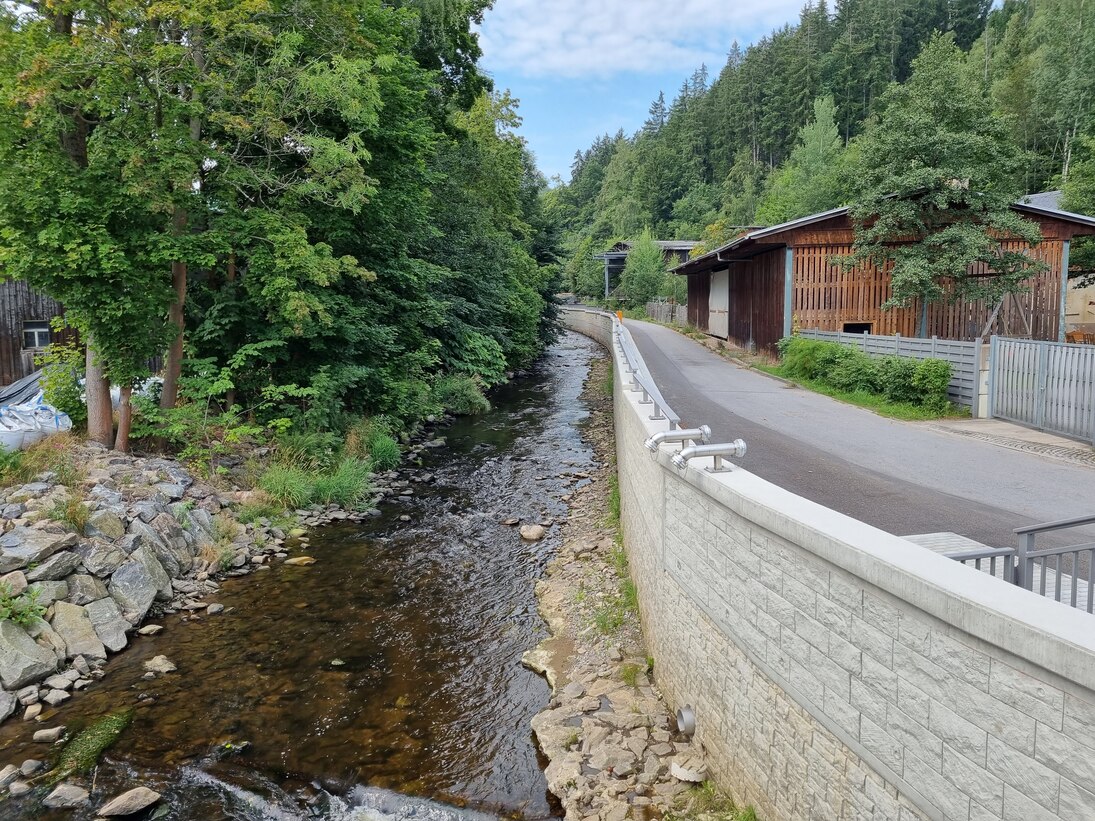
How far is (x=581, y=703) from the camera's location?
6.57 m

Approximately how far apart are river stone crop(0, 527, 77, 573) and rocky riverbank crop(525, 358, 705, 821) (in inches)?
215

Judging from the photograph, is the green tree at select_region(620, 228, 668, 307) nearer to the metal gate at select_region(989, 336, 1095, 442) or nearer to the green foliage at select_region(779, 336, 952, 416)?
the green foliage at select_region(779, 336, 952, 416)

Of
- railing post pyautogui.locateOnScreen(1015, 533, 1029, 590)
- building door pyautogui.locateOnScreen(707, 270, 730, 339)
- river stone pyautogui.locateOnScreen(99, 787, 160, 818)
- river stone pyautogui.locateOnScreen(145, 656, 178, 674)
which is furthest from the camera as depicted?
building door pyautogui.locateOnScreen(707, 270, 730, 339)

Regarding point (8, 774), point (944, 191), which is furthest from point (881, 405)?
point (8, 774)

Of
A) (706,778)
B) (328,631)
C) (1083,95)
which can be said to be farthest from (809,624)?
(1083,95)

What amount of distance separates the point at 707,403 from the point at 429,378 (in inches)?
357

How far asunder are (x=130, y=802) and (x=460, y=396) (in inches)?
643

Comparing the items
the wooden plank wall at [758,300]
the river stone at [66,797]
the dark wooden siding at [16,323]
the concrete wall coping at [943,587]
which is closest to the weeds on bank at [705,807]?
the concrete wall coping at [943,587]

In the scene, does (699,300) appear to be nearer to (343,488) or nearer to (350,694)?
(343,488)

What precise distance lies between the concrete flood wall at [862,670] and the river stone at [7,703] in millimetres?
5965

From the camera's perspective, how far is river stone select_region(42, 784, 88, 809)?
5.38 m

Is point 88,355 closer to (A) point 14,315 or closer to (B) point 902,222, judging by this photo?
(A) point 14,315

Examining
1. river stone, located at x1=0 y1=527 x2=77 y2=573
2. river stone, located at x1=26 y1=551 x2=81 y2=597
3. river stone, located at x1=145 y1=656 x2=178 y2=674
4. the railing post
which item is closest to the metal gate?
the railing post

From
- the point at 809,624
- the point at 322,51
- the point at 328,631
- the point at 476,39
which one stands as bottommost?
the point at 328,631
